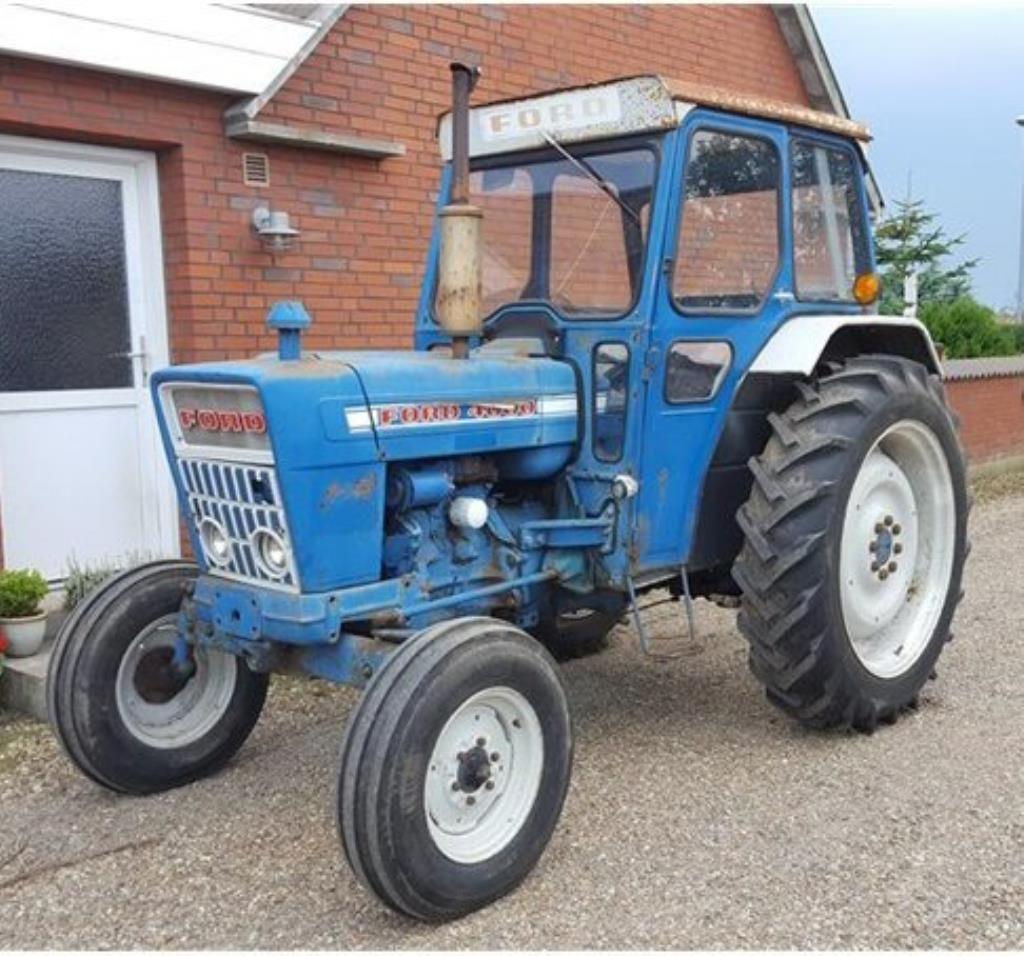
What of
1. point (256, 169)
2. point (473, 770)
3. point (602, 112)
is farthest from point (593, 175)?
point (256, 169)

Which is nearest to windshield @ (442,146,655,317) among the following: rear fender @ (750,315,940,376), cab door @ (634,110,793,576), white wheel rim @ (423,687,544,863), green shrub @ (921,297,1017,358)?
cab door @ (634,110,793,576)

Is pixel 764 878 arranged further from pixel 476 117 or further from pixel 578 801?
pixel 476 117

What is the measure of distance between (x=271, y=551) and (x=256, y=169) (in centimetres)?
293

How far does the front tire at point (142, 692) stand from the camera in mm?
3596

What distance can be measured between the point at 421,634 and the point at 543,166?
1874 millimetres

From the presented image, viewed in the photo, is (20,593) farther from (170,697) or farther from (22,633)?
(170,697)

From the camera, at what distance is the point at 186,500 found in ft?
11.8

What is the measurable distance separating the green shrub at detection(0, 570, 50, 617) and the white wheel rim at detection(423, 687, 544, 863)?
2.51 m

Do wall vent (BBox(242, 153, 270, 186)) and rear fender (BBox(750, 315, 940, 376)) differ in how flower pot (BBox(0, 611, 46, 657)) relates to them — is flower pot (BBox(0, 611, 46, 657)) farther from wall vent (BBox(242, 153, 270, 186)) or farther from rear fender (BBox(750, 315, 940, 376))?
rear fender (BBox(750, 315, 940, 376))

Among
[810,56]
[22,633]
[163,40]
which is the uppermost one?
[810,56]

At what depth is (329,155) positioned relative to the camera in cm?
591

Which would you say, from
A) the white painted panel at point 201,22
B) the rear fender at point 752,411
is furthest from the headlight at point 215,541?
the white painted panel at point 201,22

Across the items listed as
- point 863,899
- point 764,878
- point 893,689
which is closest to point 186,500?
point 764,878

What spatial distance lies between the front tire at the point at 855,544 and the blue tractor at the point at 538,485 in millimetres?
12
